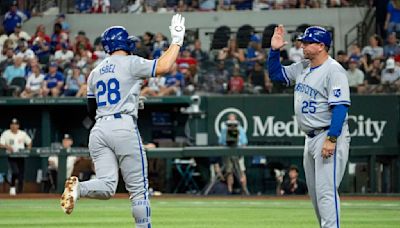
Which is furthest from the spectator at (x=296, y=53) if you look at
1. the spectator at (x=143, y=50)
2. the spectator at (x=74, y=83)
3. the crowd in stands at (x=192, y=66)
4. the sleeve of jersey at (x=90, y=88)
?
the sleeve of jersey at (x=90, y=88)

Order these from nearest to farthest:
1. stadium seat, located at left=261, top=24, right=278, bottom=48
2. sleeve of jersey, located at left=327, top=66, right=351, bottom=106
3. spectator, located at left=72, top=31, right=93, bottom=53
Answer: sleeve of jersey, located at left=327, top=66, right=351, bottom=106, stadium seat, located at left=261, top=24, right=278, bottom=48, spectator, located at left=72, top=31, right=93, bottom=53

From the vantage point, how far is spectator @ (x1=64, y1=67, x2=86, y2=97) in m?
24.2

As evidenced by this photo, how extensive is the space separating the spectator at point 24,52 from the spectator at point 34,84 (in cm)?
93

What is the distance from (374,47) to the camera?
2408 centimetres

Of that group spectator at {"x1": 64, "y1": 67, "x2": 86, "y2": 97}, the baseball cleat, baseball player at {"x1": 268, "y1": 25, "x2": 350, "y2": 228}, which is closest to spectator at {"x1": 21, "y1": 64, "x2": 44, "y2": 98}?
spectator at {"x1": 64, "y1": 67, "x2": 86, "y2": 97}

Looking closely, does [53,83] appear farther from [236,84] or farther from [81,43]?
[236,84]

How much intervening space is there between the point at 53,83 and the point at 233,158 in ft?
16.4

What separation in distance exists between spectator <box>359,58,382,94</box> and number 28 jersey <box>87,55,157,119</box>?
14224 mm

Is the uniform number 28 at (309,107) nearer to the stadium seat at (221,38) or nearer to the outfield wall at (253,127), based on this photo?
the outfield wall at (253,127)

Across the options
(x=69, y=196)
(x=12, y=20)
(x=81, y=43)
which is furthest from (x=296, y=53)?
(x=69, y=196)

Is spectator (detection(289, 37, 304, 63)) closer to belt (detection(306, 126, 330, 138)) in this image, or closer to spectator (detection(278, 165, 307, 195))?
spectator (detection(278, 165, 307, 195))

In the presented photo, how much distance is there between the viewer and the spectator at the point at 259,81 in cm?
2355

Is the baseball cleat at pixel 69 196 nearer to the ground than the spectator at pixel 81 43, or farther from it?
nearer to the ground

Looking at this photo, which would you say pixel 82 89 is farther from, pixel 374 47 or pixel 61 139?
pixel 374 47
